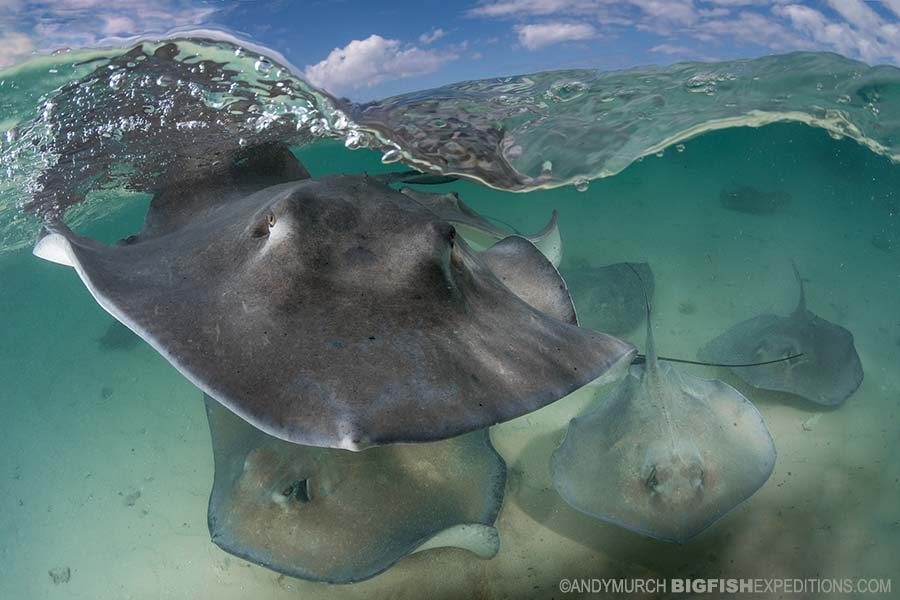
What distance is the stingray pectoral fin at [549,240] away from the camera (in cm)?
587

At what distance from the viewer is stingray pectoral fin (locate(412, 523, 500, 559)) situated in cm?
349

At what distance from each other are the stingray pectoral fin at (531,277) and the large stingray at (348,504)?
1.51 meters

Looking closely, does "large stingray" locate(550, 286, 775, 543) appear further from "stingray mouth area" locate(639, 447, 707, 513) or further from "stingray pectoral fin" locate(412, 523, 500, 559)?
"stingray pectoral fin" locate(412, 523, 500, 559)

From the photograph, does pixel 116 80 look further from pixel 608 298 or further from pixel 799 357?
pixel 799 357

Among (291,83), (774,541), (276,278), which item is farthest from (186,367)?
(291,83)

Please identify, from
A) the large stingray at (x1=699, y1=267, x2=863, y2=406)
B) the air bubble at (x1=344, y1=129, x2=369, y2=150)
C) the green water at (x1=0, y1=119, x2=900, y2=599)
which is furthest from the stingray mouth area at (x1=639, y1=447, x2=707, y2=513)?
the air bubble at (x1=344, y1=129, x2=369, y2=150)

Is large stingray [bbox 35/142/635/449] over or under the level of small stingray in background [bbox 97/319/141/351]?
over

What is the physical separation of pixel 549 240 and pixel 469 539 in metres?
3.67

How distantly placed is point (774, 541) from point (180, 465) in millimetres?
6679

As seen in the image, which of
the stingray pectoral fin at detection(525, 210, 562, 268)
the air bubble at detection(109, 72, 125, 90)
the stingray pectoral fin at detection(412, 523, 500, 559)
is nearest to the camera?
the stingray pectoral fin at detection(412, 523, 500, 559)

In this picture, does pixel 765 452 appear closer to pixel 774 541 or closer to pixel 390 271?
pixel 774 541

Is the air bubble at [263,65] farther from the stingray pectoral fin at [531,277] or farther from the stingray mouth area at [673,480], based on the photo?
the stingray mouth area at [673,480]

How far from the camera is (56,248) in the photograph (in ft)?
9.48

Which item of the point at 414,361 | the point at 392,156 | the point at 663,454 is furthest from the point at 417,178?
the point at 414,361
